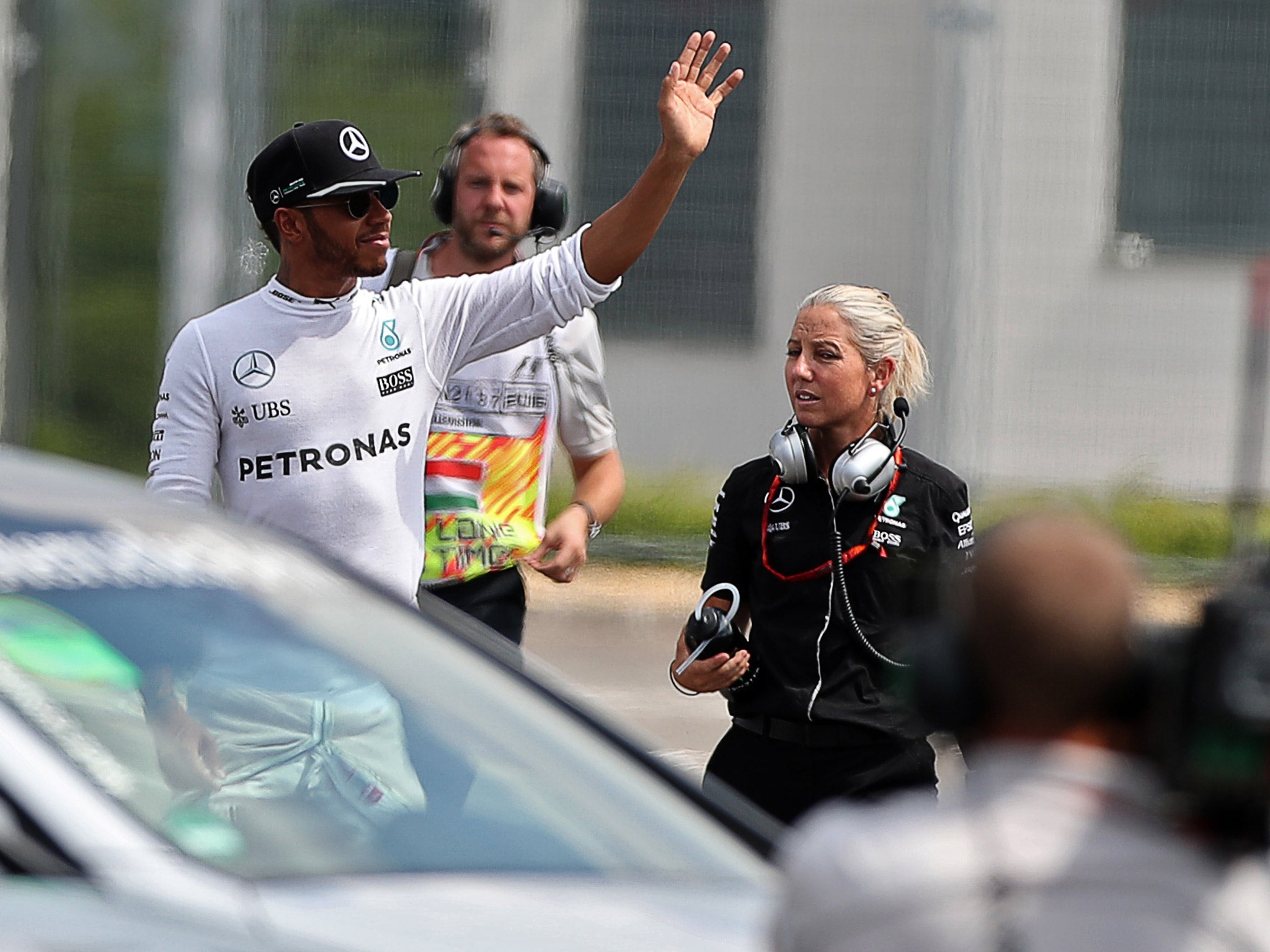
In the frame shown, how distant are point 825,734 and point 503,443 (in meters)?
1.15

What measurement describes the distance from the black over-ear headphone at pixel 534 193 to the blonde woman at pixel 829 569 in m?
1.15

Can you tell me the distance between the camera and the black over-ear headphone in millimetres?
5070

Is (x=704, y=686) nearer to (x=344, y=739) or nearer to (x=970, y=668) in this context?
(x=344, y=739)

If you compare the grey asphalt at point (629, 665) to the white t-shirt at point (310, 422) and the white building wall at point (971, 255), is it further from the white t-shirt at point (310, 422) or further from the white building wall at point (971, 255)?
the white t-shirt at point (310, 422)

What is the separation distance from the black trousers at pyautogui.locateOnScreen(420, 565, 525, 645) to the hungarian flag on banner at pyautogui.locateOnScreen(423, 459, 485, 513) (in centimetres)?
17

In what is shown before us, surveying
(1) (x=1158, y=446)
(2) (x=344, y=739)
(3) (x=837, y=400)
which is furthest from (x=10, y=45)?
(2) (x=344, y=739)

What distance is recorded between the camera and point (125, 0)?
9.32 metres

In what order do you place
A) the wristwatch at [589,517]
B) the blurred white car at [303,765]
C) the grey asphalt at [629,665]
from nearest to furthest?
1. the blurred white car at [303,765]
2. the wristwatch at [589,517]
3. the grey asphalt at [629,665]

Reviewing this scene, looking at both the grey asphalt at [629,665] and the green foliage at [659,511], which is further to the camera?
the green foliage at [659,511]

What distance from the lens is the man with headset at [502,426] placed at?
4.58 meters

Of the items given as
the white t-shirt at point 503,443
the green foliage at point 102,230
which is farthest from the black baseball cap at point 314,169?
the green foliage at point 102,230

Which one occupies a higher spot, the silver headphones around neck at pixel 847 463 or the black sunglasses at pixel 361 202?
the black sunglasses at pixel 361 202

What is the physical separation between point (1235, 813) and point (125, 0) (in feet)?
28.4

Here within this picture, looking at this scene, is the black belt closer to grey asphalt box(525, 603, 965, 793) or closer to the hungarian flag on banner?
the hungarian flag on banner
